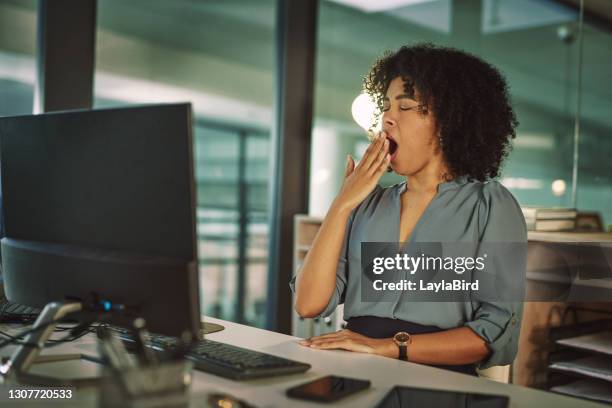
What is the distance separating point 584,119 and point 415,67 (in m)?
1.52

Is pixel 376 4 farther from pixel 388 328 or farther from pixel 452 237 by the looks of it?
pixel 388 328

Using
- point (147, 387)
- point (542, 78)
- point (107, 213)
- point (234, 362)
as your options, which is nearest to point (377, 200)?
point (234, 362)

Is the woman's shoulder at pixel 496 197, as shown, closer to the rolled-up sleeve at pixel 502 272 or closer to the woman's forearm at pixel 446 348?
the rolled-up sleeve at pixel 502 272

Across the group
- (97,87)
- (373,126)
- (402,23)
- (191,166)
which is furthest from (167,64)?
(191,166)

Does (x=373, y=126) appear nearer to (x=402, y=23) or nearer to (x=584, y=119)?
(x=584, y=119)

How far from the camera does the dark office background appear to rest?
2.85 m

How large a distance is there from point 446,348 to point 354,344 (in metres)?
0.22

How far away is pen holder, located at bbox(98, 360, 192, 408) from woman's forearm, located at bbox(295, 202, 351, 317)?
2.59ft

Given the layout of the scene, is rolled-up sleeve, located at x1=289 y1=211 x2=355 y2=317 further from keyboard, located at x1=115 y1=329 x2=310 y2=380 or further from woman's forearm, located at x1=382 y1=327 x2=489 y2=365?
keyboard, located at x1=115 y1=329 x2=310 y2=380

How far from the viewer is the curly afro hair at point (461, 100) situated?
1.68m

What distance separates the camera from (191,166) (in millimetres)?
969

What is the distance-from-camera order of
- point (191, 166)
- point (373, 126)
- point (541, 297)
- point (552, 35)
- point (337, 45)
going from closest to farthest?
point (191, 166), point (373, 126), point (541, 297), point (552, 35), point (337, 45)

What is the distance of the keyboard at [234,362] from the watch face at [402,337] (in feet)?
1.03

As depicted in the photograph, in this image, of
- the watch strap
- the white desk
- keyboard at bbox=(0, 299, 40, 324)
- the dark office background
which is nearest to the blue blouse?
the watch strap
